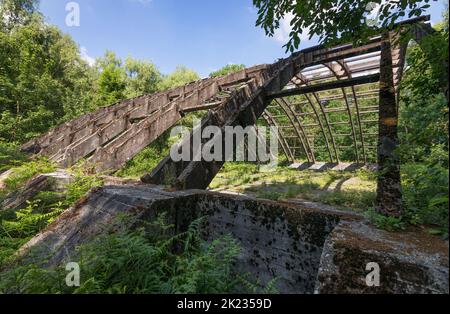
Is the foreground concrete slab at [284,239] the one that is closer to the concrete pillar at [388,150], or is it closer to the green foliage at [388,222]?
the green foliage at [388,222]

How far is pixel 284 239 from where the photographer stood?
3.07 m

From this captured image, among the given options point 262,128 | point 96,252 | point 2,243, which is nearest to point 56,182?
point 2,243

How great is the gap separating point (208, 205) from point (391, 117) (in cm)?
284

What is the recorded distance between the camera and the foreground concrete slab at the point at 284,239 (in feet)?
5.74

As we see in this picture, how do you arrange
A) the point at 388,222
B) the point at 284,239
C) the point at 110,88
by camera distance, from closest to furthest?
1. the point at 388,222
2. the point at 284,239
3. the point at 110,88

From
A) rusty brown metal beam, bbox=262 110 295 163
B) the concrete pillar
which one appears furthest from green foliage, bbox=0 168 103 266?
rusty brown metal beam, bbox=262 110 295 163

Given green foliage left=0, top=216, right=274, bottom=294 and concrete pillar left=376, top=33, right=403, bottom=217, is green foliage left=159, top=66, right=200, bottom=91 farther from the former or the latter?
green foliage left=0, top=216, right=274, bottom=294

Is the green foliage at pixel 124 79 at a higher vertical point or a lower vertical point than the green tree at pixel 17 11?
lower

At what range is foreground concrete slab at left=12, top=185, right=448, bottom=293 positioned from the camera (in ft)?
5.74

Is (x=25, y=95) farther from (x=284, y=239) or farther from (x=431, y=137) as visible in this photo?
(x=431, y=137)

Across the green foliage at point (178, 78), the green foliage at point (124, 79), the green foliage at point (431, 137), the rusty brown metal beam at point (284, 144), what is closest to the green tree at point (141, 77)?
the green foliage at point (124, 79)

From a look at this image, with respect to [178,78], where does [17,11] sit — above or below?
above

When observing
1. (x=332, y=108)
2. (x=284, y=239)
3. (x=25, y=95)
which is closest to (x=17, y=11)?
(x=25, y=95)
